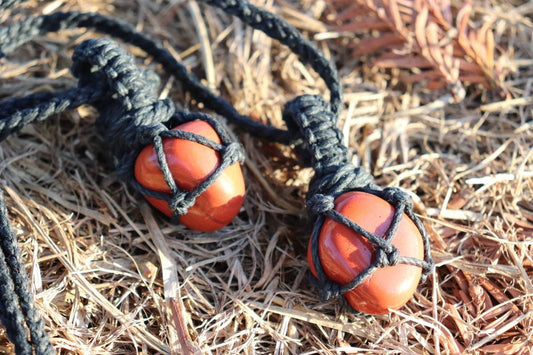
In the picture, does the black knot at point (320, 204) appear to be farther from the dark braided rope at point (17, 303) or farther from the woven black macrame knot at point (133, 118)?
the dark braided rope at point (17, 303)

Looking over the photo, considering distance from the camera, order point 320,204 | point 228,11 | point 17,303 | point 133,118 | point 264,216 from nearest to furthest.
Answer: point 17,303, point 320,204, point 133,118, point 264,216, point 228,11

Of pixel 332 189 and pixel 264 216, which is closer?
pixel 332 189

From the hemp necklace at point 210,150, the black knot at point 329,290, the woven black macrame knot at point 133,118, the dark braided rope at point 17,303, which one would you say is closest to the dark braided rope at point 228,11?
the hemp necklace at point 210,150

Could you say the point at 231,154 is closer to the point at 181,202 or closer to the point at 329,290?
the point at 181,202

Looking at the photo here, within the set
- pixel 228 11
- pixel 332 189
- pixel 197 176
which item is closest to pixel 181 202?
pixel 197 176

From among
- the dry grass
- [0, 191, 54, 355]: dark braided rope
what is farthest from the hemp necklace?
the dry grass

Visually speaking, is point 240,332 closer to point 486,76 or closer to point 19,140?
point 19,140

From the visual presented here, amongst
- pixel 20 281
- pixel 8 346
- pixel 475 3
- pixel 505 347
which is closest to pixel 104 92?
pixel 20 281

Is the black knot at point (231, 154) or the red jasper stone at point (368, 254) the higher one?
the black knot at point (231, 154)
